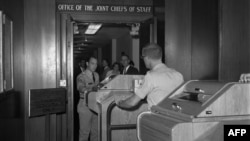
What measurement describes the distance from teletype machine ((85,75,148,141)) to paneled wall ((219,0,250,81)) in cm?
107

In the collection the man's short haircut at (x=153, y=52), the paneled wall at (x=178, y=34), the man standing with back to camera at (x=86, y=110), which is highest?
the paneled wall at (x=178, y=34)

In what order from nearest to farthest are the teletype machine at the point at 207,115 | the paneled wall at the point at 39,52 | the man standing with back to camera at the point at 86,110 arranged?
the teletype machine at the point at 207,115
the paneled wall at the point at 39,52
the man standing with back to camera at the point at 86,110

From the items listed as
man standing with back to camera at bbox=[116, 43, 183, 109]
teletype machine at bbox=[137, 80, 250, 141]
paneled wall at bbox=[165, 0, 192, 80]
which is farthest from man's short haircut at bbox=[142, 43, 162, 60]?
paneled wall at bbox=[165, 0, 192, 80]

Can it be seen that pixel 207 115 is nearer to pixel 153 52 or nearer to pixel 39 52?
pixel 153 52

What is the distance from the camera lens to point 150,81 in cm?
342

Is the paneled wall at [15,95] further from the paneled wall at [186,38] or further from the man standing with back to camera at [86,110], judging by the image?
the paneled wall at [186,38]

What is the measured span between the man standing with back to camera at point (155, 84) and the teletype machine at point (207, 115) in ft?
2.43

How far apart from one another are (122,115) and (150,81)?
148 centimetres

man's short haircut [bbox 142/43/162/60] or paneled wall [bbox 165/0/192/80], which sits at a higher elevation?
paneled wall [bbox 165/0/192/80]

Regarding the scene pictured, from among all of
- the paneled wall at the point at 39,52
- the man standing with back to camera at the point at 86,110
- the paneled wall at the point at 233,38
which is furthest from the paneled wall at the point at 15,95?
the paneled wall at the point at 233,38

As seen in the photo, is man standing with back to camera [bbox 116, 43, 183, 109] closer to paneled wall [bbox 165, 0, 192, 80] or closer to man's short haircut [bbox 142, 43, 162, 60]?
man's short haircut [bbox 142, 43, 162, 60]

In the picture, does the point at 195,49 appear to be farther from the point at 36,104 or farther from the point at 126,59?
the point at 36,104

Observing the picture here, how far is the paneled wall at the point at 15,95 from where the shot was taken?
4016 millimetres

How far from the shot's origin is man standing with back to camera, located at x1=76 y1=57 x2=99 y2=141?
20.2ft
